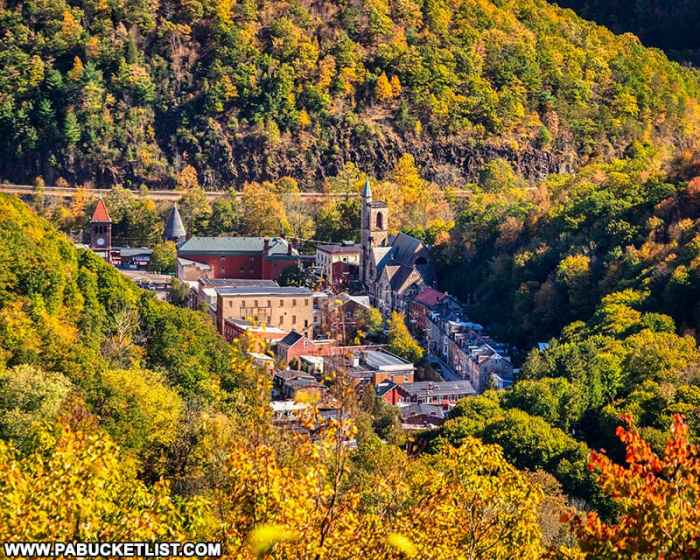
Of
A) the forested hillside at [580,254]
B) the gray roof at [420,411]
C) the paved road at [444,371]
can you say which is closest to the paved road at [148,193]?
the forested hillside at [580,254]

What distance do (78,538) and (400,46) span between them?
72022 mm

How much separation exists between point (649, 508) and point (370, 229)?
4537 cm

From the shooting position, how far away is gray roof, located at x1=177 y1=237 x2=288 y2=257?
2286 inches

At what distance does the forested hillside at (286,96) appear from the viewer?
7538 cm

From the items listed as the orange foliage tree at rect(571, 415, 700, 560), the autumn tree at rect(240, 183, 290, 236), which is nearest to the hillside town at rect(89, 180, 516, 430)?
the autumn tree at rect(240, 183, 290, 236)

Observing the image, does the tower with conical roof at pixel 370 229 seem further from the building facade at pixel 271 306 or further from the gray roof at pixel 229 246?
the building facade at pixel 271 306

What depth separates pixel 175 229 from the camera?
62.7 m

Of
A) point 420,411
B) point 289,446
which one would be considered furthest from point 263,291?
point 289,446

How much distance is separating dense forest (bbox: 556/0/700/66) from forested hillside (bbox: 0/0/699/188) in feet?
57.6

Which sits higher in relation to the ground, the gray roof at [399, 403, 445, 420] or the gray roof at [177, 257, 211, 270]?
the gray roof at [177, 257, 211, 270]

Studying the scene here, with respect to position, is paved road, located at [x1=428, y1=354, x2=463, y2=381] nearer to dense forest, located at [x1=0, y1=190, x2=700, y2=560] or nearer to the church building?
dense forest, located at [x1=0, y1=190, x2=700, y2=560]

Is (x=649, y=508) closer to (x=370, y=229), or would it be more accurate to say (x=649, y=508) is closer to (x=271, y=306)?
(x=271, y=306)

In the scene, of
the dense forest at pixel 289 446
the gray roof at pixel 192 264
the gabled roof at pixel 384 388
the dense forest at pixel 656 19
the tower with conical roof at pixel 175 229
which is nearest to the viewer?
the dense forest at pixel 289 446

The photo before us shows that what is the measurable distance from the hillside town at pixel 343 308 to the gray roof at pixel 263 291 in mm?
35
